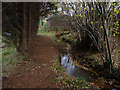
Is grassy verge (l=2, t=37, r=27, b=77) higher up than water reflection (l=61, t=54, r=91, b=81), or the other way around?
grassy verge (l=2, t=37, r=27, b=77)

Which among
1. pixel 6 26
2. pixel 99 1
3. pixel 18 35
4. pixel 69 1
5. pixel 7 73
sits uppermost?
pixel 69 1

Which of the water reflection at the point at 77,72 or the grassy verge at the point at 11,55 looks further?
the water reflection at the point at 77,72

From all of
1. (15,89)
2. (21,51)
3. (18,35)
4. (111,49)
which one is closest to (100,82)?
(111,49)

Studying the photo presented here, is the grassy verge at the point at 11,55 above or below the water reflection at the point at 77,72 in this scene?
above

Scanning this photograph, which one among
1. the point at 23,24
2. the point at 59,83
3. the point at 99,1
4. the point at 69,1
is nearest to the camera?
the point at 59,83

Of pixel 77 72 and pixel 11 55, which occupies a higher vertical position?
pixel 11 55

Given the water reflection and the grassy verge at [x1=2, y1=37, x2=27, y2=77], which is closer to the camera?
the grassy verge at [x1=2, y1=37, x2=27, y2=77]

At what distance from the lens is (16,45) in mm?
4562

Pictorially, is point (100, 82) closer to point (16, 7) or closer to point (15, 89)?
point (15, 89)

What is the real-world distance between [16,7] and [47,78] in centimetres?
295

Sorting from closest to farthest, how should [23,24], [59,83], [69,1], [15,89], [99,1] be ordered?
[15,89], [59,83], [99,1], [23,24], [69,1]

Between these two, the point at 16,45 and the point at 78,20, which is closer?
the point at 16,45

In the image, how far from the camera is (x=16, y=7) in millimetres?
4027

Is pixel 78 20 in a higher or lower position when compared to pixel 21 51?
higher
